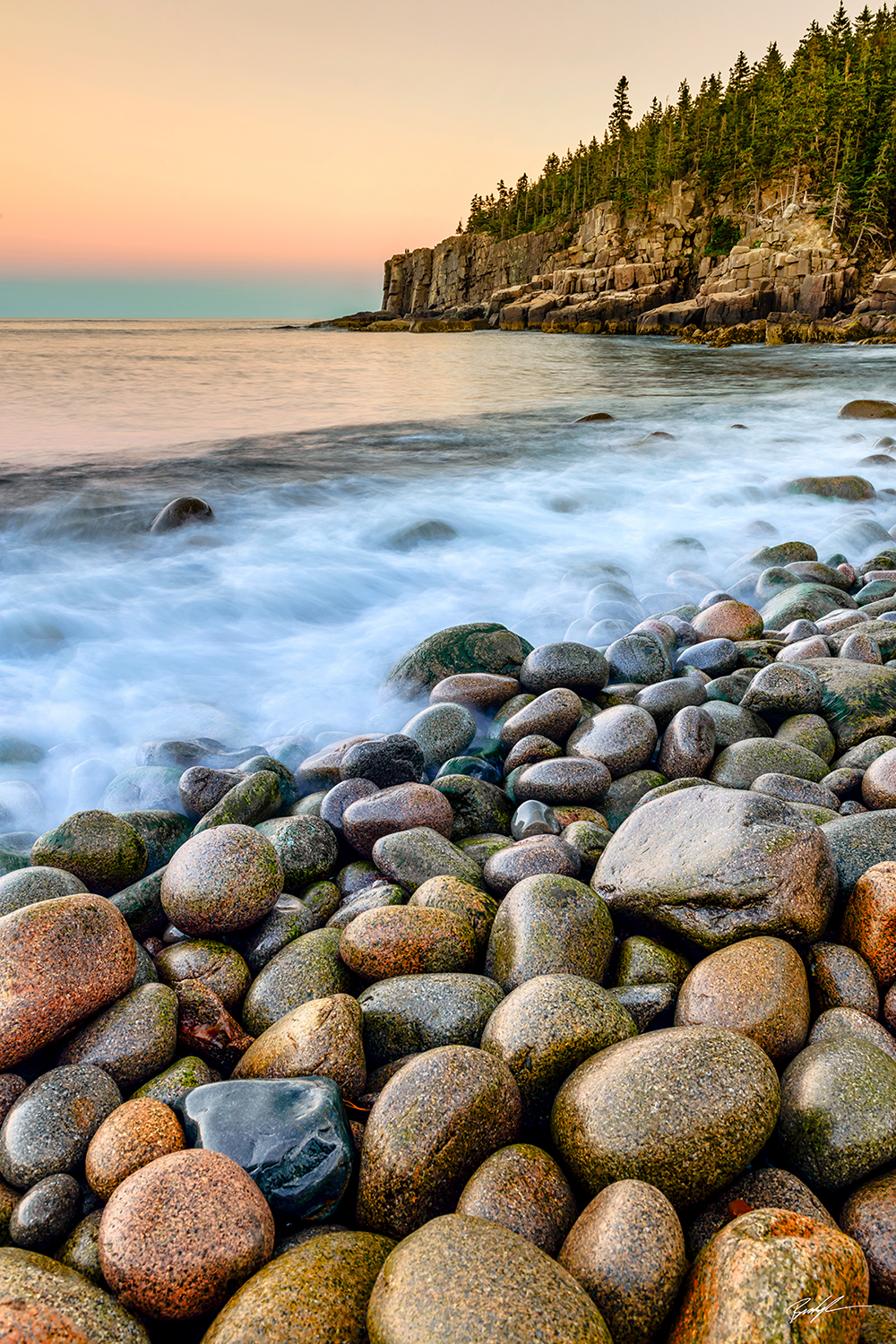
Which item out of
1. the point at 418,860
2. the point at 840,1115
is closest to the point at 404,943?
the point at 418,860

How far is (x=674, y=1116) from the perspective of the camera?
4.75ft

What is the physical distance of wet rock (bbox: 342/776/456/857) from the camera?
289 cm

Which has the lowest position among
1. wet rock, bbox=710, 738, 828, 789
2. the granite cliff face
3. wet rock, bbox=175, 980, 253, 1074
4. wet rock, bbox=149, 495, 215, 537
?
wet rock, bbox=175, 980, 253, 1074

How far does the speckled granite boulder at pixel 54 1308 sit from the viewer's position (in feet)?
3.73

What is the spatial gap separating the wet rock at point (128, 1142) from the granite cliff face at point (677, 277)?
42.6 metres

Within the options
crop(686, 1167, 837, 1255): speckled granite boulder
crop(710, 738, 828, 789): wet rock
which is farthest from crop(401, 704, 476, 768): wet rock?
crop(686, 1167, 837, 1255): speckled granite boulder

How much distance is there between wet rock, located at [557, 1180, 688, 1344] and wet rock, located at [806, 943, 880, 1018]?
0.87 meters

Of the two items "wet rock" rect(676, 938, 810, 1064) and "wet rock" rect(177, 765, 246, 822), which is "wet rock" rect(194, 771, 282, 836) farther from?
"wet rock" rect(676, 938, 810, 1064)

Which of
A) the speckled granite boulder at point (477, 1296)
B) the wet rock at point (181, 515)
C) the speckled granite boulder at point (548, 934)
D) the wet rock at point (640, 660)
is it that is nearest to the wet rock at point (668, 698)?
the wet rock at point (640, 660)

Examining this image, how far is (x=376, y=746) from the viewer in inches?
133

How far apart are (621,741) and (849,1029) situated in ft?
5.61

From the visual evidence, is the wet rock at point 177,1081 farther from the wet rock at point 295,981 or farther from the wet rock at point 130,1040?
the wet rock at point 295,981

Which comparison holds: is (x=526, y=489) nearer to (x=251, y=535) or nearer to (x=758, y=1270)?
(x=251, y=535)

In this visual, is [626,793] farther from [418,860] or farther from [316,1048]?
[316,1048]
